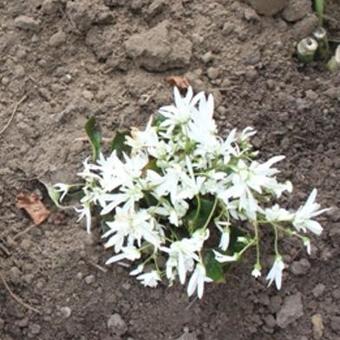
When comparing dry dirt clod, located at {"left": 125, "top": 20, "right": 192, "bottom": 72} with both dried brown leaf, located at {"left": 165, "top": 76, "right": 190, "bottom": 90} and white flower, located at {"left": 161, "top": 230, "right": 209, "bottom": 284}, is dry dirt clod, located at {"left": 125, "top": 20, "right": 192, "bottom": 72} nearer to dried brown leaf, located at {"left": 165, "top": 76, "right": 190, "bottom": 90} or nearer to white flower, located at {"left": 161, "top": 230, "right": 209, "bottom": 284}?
dried brown leaf, located at {"left": 165, "top": 76, "right": 190, "bottom": 90}

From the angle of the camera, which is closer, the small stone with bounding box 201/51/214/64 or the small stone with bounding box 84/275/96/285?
the small stone with bounding box 84/275/96/285

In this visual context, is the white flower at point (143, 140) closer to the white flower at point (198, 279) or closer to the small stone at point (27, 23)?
the white flower at point (198, 279)

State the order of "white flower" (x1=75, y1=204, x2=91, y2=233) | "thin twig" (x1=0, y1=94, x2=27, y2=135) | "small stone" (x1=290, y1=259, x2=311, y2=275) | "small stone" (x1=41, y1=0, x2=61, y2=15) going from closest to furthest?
"white flower" (x1=75, y1=204, x2=91, y2=233) → "small stone" (x1=290, y1=259, x2=311, y2=275) → "thin twig" (x1=0, y1=94, x2=27, y2=135) → "small stone" (x1=41, y1=0, x2=61, y2=15)

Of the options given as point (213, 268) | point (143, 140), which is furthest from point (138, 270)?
point (143, 140)

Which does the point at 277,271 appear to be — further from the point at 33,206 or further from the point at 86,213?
the point at 33,206

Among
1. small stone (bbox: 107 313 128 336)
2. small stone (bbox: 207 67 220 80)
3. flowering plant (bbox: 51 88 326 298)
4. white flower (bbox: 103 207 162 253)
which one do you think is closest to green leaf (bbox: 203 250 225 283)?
flowering plant (bbox: 51 88 326 298)

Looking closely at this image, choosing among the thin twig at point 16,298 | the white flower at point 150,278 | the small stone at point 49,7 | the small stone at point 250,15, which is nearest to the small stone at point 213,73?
the small stone at point 250,15

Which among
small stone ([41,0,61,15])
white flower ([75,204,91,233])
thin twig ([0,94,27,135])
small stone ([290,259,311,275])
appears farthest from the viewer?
small stone ([41,0,61,15])
